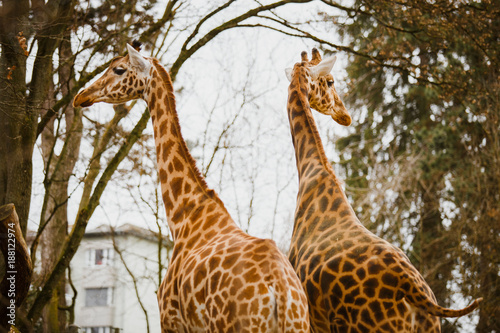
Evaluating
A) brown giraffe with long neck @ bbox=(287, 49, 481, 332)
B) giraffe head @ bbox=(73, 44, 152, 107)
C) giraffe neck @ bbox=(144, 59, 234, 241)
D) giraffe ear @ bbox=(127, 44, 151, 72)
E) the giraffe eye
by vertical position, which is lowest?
brown giraffe with long neck @ bbox=(287, 49, 481, 332)

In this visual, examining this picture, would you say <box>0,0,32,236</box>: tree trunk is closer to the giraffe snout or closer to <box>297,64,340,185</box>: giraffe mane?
the giraffe snout

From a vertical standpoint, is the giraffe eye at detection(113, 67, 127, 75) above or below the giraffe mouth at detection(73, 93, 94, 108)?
above

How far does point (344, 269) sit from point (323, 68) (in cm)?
217

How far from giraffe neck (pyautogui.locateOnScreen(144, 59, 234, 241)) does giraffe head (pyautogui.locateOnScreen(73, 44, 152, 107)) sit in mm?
90

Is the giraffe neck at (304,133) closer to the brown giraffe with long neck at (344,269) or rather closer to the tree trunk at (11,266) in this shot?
the brown giraffe with long neck at (344,269)

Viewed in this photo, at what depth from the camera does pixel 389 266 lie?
423cm

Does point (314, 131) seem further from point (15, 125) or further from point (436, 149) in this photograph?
point (436, 149)

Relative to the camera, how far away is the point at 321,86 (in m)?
5.84

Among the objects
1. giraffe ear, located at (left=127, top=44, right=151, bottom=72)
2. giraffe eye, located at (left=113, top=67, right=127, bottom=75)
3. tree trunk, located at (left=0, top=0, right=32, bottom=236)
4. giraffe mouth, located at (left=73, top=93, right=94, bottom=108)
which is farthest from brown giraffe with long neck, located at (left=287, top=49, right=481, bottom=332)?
tree trunk, located at (left=0, top=0, right=32, bottom=236)

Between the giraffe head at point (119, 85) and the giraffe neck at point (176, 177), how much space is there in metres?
0.09

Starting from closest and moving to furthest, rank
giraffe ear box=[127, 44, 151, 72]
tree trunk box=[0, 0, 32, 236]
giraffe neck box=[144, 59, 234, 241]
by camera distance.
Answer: giraffe neck box=[144, 59, 234, 241], giraffe ear box=[127, 44, 151, 72], tree trunk box=[0, 0, 32, 236]

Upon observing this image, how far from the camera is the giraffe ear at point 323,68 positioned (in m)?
5.69

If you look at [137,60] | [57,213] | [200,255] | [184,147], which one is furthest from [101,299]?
[200,255]

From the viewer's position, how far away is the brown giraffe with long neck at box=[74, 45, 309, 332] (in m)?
3.70
